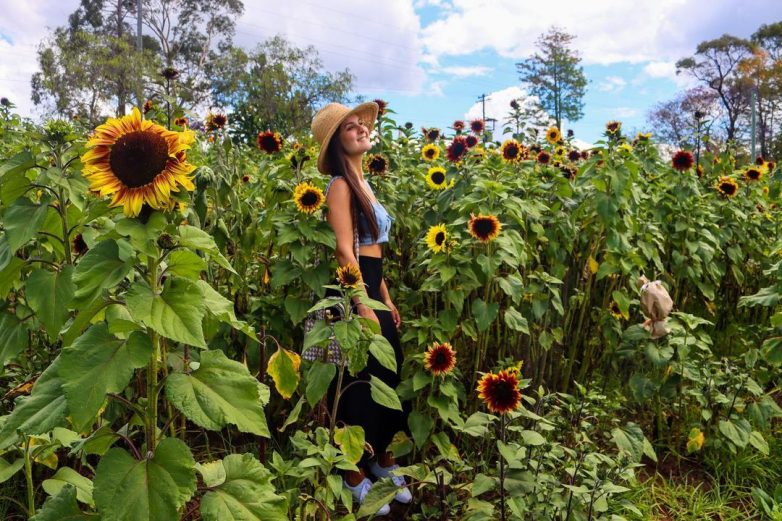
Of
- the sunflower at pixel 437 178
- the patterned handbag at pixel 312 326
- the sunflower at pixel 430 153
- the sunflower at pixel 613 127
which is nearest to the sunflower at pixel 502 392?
the patterned handbag at pixel 312 326

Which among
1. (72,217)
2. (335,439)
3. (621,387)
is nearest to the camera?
(72,217)

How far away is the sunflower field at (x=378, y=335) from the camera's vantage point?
1168mm

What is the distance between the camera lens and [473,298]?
9.57ft

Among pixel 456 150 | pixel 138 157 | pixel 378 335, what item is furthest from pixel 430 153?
pixel 138 157

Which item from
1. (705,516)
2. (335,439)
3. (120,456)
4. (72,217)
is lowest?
(705,516)

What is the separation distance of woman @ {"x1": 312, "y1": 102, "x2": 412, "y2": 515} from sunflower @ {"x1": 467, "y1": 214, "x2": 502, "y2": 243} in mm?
383

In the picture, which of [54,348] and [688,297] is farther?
[688,297]

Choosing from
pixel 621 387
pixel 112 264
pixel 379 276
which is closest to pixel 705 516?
pixel 621 387

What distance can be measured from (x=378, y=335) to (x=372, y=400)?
77 cm

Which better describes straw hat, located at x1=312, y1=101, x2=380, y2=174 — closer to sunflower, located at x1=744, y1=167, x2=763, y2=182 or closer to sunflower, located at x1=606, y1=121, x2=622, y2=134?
sunflower, located at x1=606, y1=121, x2=622, y2=134

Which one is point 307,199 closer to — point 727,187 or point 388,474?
point 388,474

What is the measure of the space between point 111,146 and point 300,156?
4.66 feet

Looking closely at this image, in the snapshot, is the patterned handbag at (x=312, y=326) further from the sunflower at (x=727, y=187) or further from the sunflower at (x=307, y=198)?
the sunflower at (x=727, y=187)

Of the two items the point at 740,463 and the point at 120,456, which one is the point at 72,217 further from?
the point at 740,463
